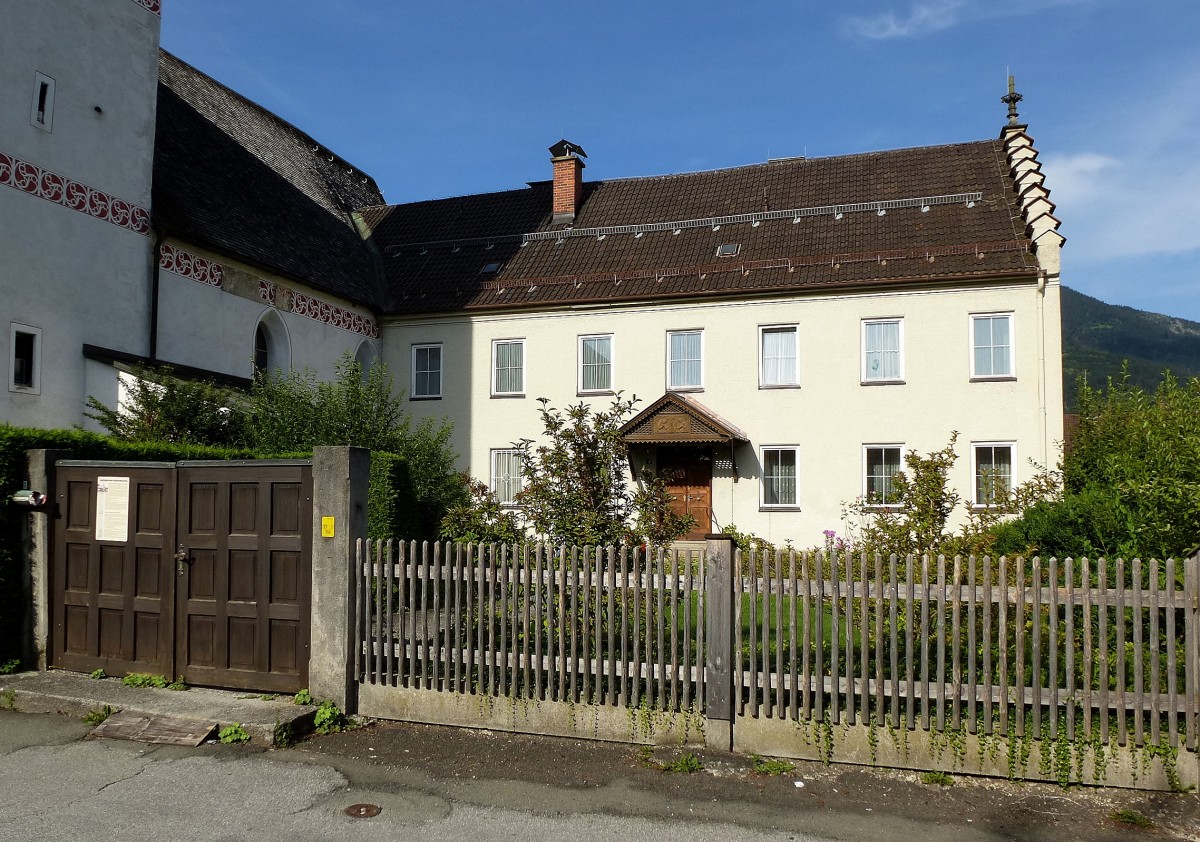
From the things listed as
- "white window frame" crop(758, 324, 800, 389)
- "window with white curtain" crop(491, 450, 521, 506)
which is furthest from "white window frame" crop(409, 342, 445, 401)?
"white window frame" crop(758, 324, 800, 389)

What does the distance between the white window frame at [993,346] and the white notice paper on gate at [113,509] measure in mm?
16915

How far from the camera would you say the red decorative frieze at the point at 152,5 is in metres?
16.9

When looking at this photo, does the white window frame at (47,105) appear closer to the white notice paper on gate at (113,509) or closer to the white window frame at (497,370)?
the white notice paper on gate at (113,509)

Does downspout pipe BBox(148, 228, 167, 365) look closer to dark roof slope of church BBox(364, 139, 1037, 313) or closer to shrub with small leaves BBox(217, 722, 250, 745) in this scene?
dark roof slope of church BBox(364, 139, 1037, 313)

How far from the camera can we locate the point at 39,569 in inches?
350

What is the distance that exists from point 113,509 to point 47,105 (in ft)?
32.5

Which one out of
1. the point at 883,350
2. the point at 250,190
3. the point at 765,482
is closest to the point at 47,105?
the point at 250,190

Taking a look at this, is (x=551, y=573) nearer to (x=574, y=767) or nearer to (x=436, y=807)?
(x=574, y=767)

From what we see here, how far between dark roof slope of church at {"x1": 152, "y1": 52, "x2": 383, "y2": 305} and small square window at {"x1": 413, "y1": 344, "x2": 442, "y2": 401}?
1883mm

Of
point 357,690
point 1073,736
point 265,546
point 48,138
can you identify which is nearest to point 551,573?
point 357,690

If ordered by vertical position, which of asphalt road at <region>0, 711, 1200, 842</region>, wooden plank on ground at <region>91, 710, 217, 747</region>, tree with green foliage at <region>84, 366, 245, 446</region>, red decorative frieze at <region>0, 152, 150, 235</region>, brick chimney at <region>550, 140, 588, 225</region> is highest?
brick chimney at <region>550, 140, 588, 225</region>

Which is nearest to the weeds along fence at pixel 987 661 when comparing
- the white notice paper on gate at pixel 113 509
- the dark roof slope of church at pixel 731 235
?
the white notice paper on gate at pixel 113 509

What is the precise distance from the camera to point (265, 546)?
312 inches

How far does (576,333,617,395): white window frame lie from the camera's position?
872 inches
